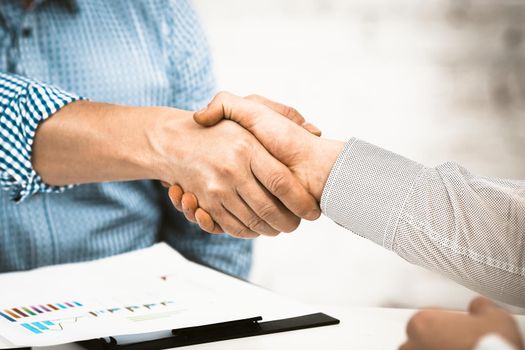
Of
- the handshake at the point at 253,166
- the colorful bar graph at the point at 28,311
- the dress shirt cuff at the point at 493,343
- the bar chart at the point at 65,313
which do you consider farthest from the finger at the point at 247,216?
the dress shirt cuff at the point at 493,343

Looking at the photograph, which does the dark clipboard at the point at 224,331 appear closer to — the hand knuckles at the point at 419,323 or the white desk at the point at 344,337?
the white desk at the point at 344,337

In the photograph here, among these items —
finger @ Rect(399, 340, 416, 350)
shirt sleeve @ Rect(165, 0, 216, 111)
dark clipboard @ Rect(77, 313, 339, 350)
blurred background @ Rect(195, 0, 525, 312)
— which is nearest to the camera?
finger @ Rect(399, 340, 416, 350)

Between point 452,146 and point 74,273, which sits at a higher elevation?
point 452,146

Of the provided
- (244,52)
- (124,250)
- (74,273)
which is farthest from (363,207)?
(244,52)

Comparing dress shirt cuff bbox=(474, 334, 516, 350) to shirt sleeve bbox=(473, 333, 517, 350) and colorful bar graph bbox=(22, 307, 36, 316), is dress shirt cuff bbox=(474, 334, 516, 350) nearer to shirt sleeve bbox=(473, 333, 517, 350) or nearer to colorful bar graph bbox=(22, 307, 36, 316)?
shirt sleeve bbox=(473, 333, 517, 350)

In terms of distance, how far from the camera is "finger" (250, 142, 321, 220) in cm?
100

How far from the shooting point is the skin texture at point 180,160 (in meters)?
1.04

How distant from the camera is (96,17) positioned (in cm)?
131

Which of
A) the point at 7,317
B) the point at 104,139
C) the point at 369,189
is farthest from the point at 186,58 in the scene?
the point at 7,317

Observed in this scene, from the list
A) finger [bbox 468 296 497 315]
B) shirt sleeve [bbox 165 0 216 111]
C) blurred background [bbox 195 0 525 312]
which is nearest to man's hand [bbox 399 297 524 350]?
finger [bbox 468 296 497 315]

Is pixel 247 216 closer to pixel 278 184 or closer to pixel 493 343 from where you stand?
pixel 278 184

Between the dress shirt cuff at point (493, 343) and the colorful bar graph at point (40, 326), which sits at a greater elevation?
the dress shirt cuff at point (493, 343)

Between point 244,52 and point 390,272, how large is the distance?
2.39 feet

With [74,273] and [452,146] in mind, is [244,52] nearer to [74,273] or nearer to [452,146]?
[452,146]
